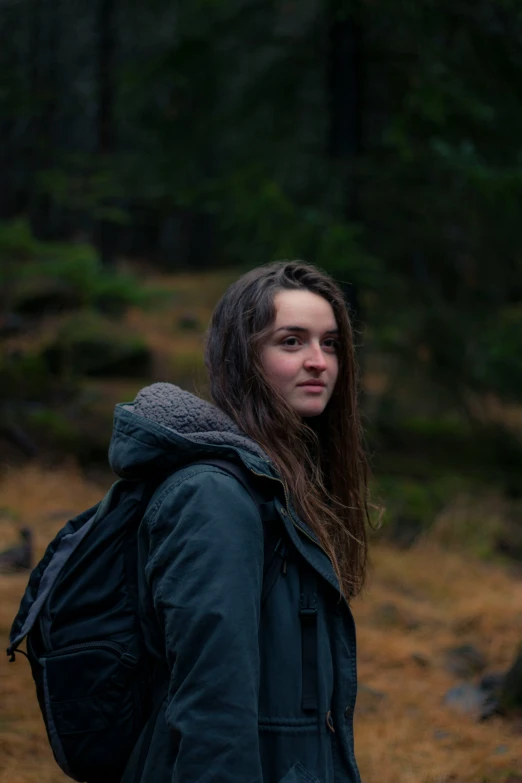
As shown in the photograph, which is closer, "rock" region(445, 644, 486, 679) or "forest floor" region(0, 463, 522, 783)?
"forest floor" region(0, 463, 522, 783)

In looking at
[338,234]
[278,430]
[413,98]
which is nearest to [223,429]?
[278,430]

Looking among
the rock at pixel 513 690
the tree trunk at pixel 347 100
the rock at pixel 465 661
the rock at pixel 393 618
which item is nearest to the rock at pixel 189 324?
the tree trunk at pixel 347 100

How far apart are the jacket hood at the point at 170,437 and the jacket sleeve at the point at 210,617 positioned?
92 mm

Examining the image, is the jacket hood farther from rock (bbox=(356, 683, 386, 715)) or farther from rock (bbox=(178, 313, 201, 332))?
rock (bbox=(178, 313, 201, 332))

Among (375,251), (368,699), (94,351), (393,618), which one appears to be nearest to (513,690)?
(368,699)

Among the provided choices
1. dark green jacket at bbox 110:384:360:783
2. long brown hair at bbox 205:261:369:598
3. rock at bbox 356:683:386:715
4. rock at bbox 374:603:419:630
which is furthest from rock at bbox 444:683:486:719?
dark green jacket at bbox 110:384:360:783

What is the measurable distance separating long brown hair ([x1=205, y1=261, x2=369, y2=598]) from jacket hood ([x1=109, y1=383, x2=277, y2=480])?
116 millimetres

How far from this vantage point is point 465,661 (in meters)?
5.82

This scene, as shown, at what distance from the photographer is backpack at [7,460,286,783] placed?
6.50 feet

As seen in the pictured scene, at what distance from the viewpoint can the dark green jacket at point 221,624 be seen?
177 cm

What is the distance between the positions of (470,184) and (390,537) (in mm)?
3630

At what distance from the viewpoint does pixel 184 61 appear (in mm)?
9469

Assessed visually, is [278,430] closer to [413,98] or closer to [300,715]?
[300,715]

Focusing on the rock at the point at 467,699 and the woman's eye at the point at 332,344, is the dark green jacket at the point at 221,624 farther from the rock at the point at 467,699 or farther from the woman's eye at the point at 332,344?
the rock at the point at 467,699
